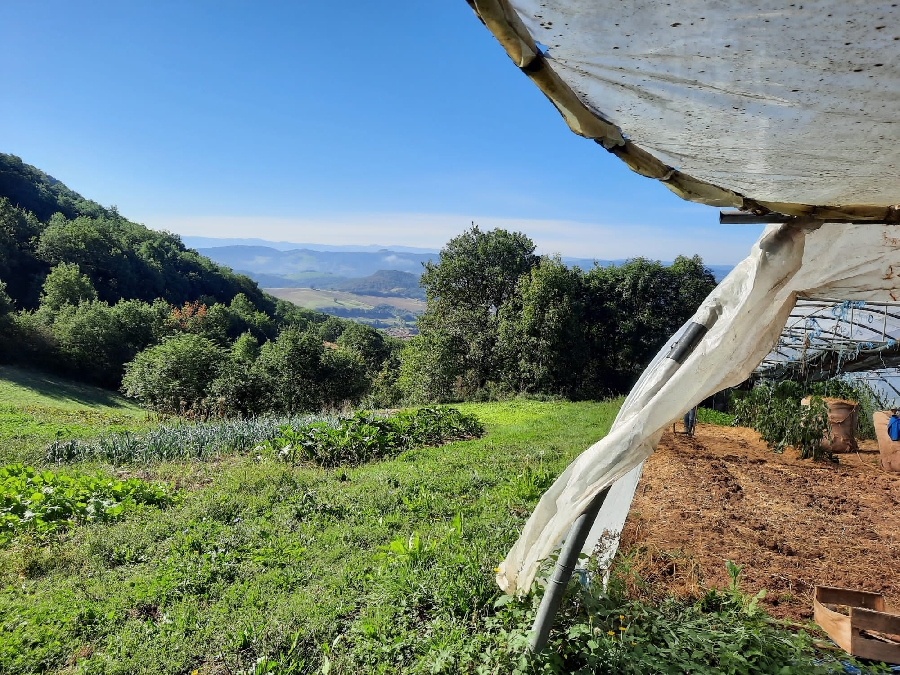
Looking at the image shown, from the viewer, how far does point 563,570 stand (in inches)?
89.3

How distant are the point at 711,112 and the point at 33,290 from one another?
53.3m

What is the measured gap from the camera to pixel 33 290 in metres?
40.8

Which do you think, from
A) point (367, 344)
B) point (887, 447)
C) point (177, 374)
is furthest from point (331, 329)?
point (887, 447)

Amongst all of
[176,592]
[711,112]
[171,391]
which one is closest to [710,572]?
[711,112]

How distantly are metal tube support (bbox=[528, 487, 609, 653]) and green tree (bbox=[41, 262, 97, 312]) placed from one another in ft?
141

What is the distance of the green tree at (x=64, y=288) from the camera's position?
3597 cm

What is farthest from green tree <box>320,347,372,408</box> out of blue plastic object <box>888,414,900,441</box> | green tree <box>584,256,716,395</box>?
blue plastic object <box>888,414,900,441</box>

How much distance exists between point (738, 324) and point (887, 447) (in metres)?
6.51

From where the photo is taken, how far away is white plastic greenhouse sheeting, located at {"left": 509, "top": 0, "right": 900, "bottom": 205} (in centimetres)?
68

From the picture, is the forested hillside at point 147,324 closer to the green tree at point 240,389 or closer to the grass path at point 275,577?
the green tree at point 240,389

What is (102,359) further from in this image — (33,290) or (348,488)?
(348,488)

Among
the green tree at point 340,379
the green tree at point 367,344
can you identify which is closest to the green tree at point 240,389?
the green tree at point 340,379

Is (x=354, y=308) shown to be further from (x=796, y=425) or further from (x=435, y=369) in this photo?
(x=796, y=425)

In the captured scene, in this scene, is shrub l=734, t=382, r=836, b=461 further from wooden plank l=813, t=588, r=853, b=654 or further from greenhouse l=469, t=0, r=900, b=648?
greenhouse l=469, t=0, r=900, b=648
